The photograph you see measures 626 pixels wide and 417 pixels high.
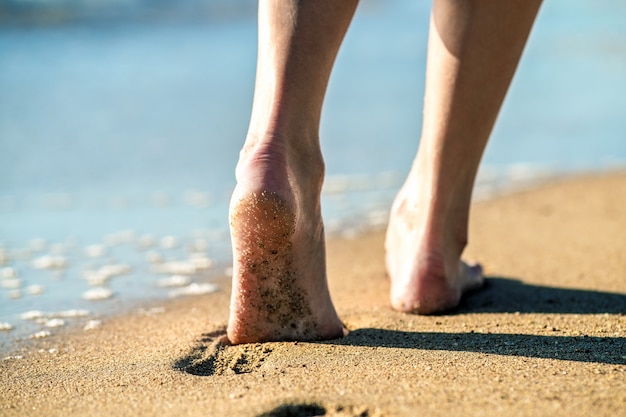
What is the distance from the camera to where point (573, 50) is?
700cm

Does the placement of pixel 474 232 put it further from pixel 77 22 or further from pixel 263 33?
pixel 77 22

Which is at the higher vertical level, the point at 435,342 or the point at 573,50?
Answer: the point at 573,50

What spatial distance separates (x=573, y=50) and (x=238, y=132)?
3.72 m

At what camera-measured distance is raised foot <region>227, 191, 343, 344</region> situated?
5.23ft

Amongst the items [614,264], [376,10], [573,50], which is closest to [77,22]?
[376,10]

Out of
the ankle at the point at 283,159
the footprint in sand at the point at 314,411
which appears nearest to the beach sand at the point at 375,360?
the footprint in sand at the point at 314,411

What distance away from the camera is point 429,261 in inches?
79.1

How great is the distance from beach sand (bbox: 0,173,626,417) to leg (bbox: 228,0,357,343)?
0.07m

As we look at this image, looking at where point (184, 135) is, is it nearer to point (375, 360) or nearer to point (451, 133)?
point (451, 133)

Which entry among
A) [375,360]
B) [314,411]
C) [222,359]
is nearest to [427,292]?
[375,360]

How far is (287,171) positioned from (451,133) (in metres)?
0.51

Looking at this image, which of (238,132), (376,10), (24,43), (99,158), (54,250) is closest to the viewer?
(54,250)

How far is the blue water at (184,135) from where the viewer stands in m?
2.77

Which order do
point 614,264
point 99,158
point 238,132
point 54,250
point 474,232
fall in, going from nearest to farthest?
point 614,264, point 54,250, point 474,232, point 99,158, point 238,132
